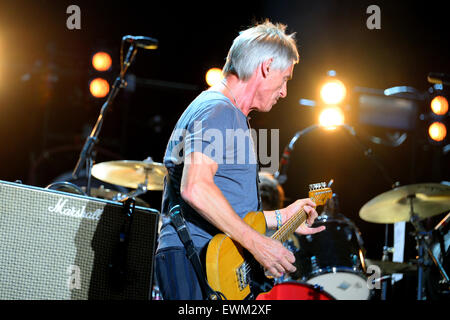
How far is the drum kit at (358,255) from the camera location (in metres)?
4.43

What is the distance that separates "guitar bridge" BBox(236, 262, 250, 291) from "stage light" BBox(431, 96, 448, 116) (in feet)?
14.1

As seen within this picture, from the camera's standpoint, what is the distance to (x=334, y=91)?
6902mm

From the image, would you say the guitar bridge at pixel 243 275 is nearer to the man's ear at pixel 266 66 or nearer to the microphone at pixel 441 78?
the man's ear at pixel 266 66

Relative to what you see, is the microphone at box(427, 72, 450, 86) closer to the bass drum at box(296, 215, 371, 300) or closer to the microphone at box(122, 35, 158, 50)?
the bass drum at box(296, 215, 371, 300)

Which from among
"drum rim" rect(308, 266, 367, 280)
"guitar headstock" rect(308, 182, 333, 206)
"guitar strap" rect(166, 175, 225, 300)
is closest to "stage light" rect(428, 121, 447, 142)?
"drum rim" rect(308, 266, 367, 280)

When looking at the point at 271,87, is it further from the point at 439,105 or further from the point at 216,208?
the point at 439,105

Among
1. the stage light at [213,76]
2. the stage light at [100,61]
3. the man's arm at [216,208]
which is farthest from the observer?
the stage light at [213,76]

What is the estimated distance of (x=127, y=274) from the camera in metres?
2.63

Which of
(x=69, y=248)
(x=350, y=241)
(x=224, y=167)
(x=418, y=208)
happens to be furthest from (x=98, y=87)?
(x=224, y=167)

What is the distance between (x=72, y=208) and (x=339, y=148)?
18.9ft

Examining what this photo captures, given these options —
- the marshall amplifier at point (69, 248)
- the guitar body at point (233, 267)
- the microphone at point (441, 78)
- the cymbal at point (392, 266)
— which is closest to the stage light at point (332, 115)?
the cymbal at point (392, 266)

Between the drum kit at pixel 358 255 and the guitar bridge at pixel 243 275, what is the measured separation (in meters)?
1.89

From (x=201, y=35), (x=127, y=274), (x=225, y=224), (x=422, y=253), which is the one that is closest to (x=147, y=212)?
(x=127, y=274)

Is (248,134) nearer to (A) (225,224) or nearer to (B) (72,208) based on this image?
(A) (225,224)
